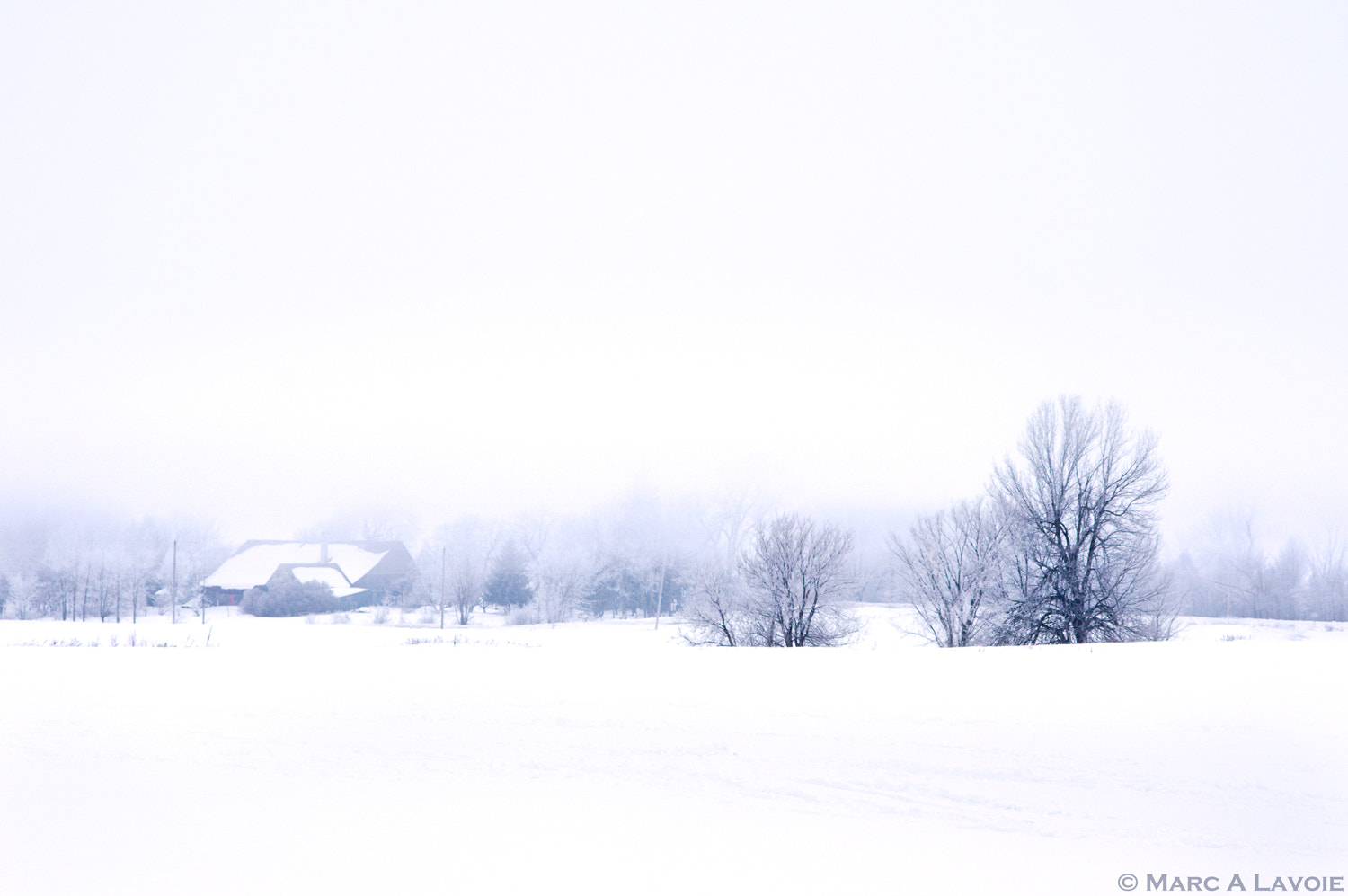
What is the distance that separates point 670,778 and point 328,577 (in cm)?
5501

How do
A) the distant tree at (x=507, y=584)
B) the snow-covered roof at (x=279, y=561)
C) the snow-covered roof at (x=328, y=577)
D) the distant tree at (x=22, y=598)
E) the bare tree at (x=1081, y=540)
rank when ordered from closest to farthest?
1. the bare tree at (x=1081, y=540)
2. the distant tree at (x=22, y=598)
3. the snow-covered roof at (x=328, y=577)
4. the snow-covered roof at (x=279, y=561)
5. the distant tree at (x=507, y=584)

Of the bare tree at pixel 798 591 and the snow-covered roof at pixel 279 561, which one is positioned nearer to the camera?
the bare tree at pixel 798 591

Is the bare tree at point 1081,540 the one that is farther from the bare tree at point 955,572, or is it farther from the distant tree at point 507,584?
the distant tree at point 507,584

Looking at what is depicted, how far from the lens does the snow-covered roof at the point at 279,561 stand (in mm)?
57866

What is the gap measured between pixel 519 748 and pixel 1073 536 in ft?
73.1

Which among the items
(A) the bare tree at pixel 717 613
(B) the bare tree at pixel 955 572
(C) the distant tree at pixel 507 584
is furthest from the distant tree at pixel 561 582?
(B) the bare tree at pixel 955 572

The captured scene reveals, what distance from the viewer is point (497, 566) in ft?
198

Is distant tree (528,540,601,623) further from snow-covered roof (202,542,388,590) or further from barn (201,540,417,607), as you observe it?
snow-covered roof (202,542,388,590)

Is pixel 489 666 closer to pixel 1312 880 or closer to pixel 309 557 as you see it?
pixel 1312 880

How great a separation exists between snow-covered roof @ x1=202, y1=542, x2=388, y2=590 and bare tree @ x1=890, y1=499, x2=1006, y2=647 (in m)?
43.0

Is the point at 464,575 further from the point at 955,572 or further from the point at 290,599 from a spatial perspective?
the point at 955,572

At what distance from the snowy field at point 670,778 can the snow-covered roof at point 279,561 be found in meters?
47.9

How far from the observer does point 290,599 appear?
5312 cm

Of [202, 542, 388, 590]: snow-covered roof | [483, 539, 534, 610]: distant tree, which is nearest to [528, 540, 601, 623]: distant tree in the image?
[483, 539, 534, 610]: distant tree
